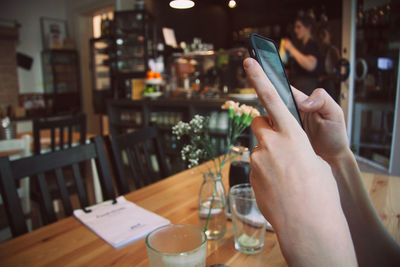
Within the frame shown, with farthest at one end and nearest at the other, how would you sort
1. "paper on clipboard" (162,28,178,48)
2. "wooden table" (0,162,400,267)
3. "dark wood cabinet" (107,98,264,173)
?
"paper on clipboard" (162,28,178,48) < "dark wood cabinet" (107,98,264,173) < "wooden table" (0,162,400,267)

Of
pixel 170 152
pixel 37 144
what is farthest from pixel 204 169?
pixel 170 152

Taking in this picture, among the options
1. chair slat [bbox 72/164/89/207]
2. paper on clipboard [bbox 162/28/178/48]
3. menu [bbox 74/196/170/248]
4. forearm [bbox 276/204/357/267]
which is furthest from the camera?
paper on clipboard [bbox 162/28/178/48]

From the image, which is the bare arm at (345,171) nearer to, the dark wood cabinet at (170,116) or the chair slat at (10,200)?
the chair slat at (10,200)

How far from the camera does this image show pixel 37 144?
6.68 ft

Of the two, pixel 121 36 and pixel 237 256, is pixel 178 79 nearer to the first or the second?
pixel 121 36

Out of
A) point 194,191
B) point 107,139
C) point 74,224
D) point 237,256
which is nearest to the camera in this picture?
point 237,256

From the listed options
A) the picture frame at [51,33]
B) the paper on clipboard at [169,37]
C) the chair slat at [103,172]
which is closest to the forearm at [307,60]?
the paper on clipboard at [169,37]

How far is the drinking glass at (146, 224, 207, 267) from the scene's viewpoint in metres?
0.49

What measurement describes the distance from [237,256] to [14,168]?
2.69 ft

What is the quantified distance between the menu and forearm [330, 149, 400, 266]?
55 centimetres

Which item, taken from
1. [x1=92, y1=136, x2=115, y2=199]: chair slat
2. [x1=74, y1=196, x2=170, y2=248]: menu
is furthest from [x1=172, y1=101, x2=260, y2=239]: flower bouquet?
[x1=92, y1=136, x2=115, y2=199]: chair slat

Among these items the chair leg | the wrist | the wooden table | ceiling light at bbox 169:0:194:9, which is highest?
ceiling light at bbox 169:0:194:9

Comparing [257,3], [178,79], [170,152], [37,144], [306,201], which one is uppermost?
[257,3]

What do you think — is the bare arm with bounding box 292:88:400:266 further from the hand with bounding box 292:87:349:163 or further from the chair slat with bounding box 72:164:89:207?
the chair slat with bounding box 72:164:89:207
